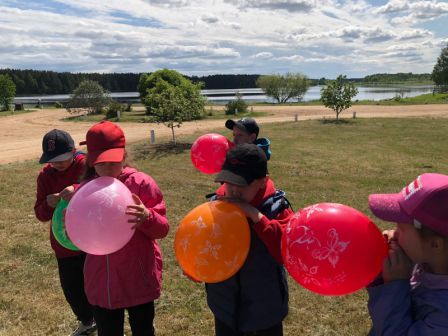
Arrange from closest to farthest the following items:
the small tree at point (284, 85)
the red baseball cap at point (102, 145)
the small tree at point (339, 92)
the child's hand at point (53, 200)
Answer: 1. the red baseball cap at point (102, 145)
2. the child's hand at point (53, 200)
3. the small tree at point (339, 92)
4. the small tree at point (284, 85)

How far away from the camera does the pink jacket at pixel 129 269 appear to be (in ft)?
8.61

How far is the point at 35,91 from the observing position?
3720 inches

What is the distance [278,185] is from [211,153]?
4.97 meters

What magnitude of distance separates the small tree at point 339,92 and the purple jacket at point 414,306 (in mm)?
23242

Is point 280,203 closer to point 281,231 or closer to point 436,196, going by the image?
point 281,231

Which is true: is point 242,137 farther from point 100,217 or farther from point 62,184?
point 100,217

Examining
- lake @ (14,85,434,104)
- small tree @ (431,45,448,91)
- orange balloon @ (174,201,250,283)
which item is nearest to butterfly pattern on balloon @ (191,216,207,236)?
orange balloon @ (174,201,250,283)

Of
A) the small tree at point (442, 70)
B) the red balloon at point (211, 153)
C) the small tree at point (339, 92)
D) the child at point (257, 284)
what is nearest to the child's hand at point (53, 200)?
the child at point (257, 284)

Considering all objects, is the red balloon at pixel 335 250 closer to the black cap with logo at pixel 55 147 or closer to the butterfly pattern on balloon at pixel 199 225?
the butterfly pattern on balloon at pixel 199 225

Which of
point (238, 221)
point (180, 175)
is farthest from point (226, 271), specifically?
point (180, 175)

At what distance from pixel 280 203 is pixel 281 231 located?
0.28 meters

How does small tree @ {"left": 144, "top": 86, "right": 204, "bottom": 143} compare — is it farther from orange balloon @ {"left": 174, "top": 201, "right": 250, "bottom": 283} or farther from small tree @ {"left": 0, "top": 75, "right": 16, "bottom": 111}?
small tree @ {"left": 0, "top": 75, "right": 16, "bottom": 111}

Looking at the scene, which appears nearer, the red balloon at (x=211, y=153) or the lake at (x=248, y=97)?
the red balloon at (x=211, y=153)

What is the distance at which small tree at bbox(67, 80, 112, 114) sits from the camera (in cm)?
3578
